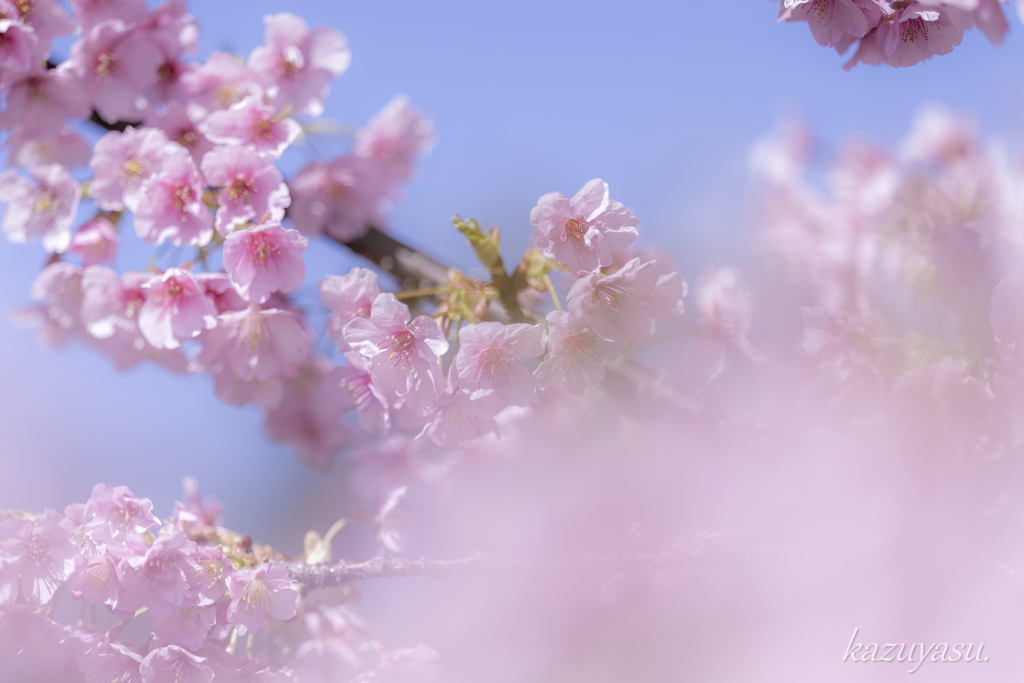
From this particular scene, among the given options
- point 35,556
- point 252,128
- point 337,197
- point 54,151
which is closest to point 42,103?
point 54,151

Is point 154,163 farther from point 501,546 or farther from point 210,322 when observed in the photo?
point 501,546

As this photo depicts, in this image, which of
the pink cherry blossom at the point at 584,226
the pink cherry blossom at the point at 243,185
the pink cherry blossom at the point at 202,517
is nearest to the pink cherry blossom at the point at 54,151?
the pink cherry blossom at the point at 243,185

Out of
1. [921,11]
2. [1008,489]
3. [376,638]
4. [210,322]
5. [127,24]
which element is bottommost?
[376,638]

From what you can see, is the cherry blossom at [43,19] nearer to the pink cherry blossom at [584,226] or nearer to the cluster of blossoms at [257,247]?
the cluster of blossoms at [257,247]

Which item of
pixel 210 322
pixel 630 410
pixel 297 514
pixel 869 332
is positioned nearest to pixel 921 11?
pixel 869 332

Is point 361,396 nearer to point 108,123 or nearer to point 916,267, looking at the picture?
point 108,123

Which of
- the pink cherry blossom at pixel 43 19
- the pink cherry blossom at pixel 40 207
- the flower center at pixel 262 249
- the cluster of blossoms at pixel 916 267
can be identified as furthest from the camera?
the pink cherry blossom at pixel 40 207
